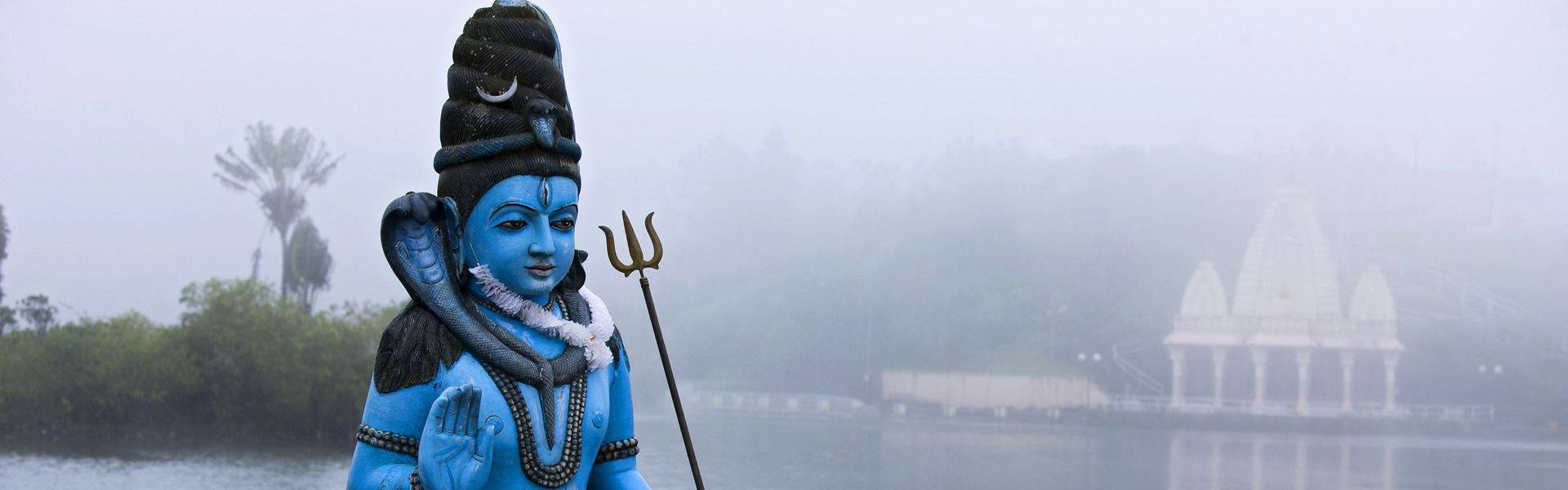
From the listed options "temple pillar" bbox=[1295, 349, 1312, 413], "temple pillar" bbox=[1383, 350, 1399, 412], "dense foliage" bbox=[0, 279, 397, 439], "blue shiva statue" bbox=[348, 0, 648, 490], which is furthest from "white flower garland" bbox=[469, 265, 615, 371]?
"temple pillar" bbox=[1383, 350, 1399, 412]

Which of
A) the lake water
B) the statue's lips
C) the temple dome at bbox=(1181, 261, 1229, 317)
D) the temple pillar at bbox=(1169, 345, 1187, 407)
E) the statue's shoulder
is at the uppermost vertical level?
the temple dome at bbox=(1181, 261, 1229, 317)

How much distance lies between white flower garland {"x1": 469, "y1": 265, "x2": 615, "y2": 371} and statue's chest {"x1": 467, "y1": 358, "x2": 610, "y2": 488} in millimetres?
98

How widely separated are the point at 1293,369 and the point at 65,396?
96.1 ft

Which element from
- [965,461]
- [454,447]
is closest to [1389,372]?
[965,461]

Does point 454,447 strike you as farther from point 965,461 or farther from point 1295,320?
point 1295,320

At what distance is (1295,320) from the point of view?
40.8 meters

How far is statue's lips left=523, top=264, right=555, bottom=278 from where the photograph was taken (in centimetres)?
413

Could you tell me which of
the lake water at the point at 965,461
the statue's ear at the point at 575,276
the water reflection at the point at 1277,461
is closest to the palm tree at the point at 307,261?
the lake water at the point at 965,461

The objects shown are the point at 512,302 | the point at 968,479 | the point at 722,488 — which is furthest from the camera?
the point at 968,479

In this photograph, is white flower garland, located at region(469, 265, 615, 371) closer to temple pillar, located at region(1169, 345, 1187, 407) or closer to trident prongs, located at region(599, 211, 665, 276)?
trident prongs, located at region(599, 211, 665, 276)

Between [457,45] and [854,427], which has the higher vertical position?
[457,45]

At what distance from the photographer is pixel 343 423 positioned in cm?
2570

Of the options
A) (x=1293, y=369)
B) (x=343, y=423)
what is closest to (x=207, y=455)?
(x=343, y=423)

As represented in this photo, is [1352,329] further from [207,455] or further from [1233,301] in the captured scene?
[207,455]
